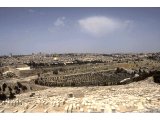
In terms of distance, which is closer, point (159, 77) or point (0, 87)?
point (159, 77)

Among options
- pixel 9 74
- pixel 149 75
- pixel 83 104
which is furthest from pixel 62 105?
pixel 9 74
